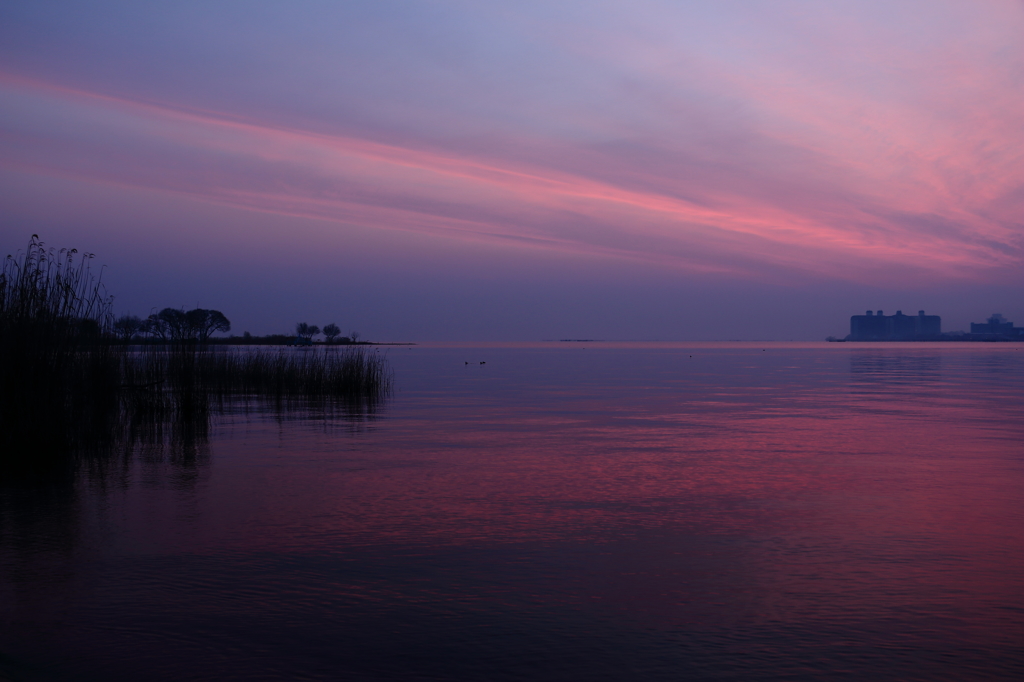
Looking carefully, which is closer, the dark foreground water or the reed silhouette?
the dark foreground water

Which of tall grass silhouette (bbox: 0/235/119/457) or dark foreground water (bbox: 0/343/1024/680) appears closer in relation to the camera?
dark foreground water (bbox: 0/343/1024/680)

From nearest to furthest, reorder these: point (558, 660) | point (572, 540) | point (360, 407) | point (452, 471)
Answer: point (558, 660) < point (572, 540) < point (452, 471) < point (360, 407)

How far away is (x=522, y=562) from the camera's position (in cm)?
749

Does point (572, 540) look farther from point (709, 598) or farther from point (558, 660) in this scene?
point (558, 660)

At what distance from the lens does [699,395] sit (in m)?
28.9

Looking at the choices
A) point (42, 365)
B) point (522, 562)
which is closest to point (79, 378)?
point (42, 365)

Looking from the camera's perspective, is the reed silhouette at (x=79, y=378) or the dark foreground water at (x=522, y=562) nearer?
the dark foreground water at (x=522, y=562)

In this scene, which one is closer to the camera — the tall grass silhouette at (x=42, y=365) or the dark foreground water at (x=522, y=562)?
the dark foreground water at (x=522, y=562)

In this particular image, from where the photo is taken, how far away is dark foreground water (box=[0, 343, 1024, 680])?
531 cm

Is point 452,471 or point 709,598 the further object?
point 452,471

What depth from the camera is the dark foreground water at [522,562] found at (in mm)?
5309

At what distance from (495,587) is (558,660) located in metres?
1.57

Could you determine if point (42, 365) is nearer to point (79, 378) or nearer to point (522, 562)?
point (79, 378)

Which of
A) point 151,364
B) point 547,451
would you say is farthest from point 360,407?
point 547,451
